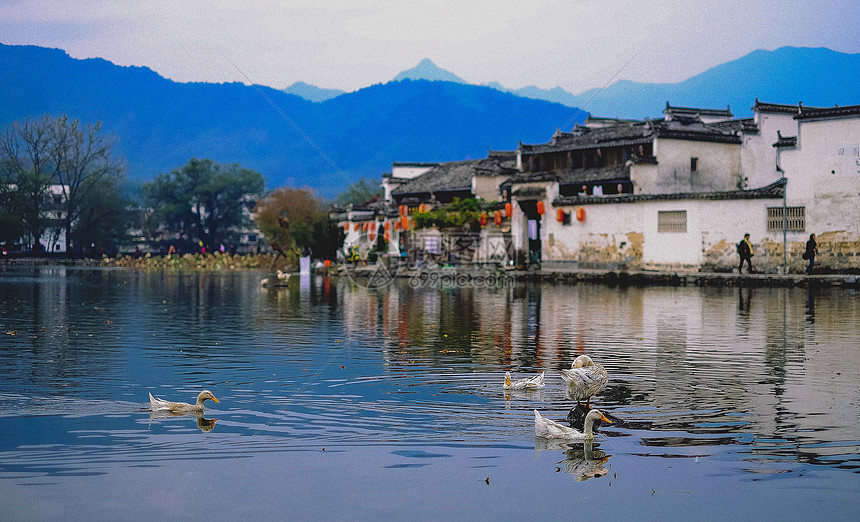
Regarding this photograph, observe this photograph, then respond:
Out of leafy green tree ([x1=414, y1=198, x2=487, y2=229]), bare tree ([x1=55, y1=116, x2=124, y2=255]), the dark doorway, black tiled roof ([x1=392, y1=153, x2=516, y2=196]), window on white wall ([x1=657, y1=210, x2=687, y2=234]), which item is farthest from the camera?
bare tree ([x1=55, y1=116, x2=124, y2=255])

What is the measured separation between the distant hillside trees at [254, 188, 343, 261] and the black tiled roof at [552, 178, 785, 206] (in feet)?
56.0

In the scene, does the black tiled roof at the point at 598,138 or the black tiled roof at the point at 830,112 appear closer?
the black tiled roof at the point at 830,112

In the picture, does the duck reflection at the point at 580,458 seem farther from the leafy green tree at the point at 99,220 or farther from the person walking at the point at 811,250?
the leafy green tree at the point at 99,220

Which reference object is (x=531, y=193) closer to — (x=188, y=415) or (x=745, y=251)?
(x=745, y=251)

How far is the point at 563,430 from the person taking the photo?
8.16 m

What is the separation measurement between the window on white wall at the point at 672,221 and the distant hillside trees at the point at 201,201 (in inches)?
2515

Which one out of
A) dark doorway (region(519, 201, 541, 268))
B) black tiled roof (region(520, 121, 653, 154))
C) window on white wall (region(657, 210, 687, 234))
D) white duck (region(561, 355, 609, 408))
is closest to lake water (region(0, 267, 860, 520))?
white duck (region(561, 355, 609, 408))

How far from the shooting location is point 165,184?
97.5 metres

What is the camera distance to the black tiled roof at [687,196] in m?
36.9

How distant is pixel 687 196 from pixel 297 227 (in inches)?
1413

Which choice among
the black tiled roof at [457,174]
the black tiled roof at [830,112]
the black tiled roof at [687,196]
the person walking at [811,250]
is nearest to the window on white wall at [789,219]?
the black tiled roof at [687,196]

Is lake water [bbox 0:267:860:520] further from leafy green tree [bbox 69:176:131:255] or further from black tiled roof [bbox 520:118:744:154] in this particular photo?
leafy green tree [bbox 69:176:131:255]

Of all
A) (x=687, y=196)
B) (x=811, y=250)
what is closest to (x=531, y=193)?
(x=687, y=196)

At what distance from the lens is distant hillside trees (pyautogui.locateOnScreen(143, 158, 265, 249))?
9669 centimetres
